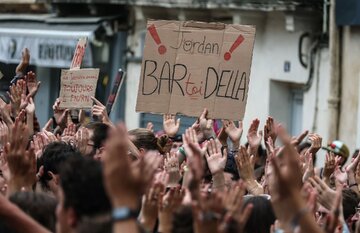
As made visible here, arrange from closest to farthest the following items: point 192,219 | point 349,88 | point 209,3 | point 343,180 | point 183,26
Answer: point 192,219 → point 343,180 → point 183,26 → point 349,88 → point 209,3

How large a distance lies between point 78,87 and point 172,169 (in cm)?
320

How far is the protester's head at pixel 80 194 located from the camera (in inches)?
225

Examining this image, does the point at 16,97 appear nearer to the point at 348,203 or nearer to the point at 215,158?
the point at 215,158

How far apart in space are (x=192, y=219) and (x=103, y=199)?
528 millimetres

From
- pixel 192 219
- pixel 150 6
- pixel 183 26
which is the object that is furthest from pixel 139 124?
pixel 192 219

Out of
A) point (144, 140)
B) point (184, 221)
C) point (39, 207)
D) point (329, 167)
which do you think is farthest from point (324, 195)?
point (144, 140)

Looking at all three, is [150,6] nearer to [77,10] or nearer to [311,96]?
[77,10]

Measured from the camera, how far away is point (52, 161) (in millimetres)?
8570

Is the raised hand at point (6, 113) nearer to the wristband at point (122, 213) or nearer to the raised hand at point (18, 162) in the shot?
the raised hand at point (18, 162)

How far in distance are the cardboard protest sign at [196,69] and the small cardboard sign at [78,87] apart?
77cm

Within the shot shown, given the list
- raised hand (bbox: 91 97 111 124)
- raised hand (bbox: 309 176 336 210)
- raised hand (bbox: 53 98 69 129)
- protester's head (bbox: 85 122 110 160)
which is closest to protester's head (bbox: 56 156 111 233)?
raised hand (bbox: 309 176 336 210)

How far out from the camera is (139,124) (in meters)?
21.8

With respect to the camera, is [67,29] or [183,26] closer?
[183,26]

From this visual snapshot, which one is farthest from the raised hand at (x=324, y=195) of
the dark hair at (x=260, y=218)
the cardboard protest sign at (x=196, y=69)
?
the cardboard protest sign at (x=196, y=69)
